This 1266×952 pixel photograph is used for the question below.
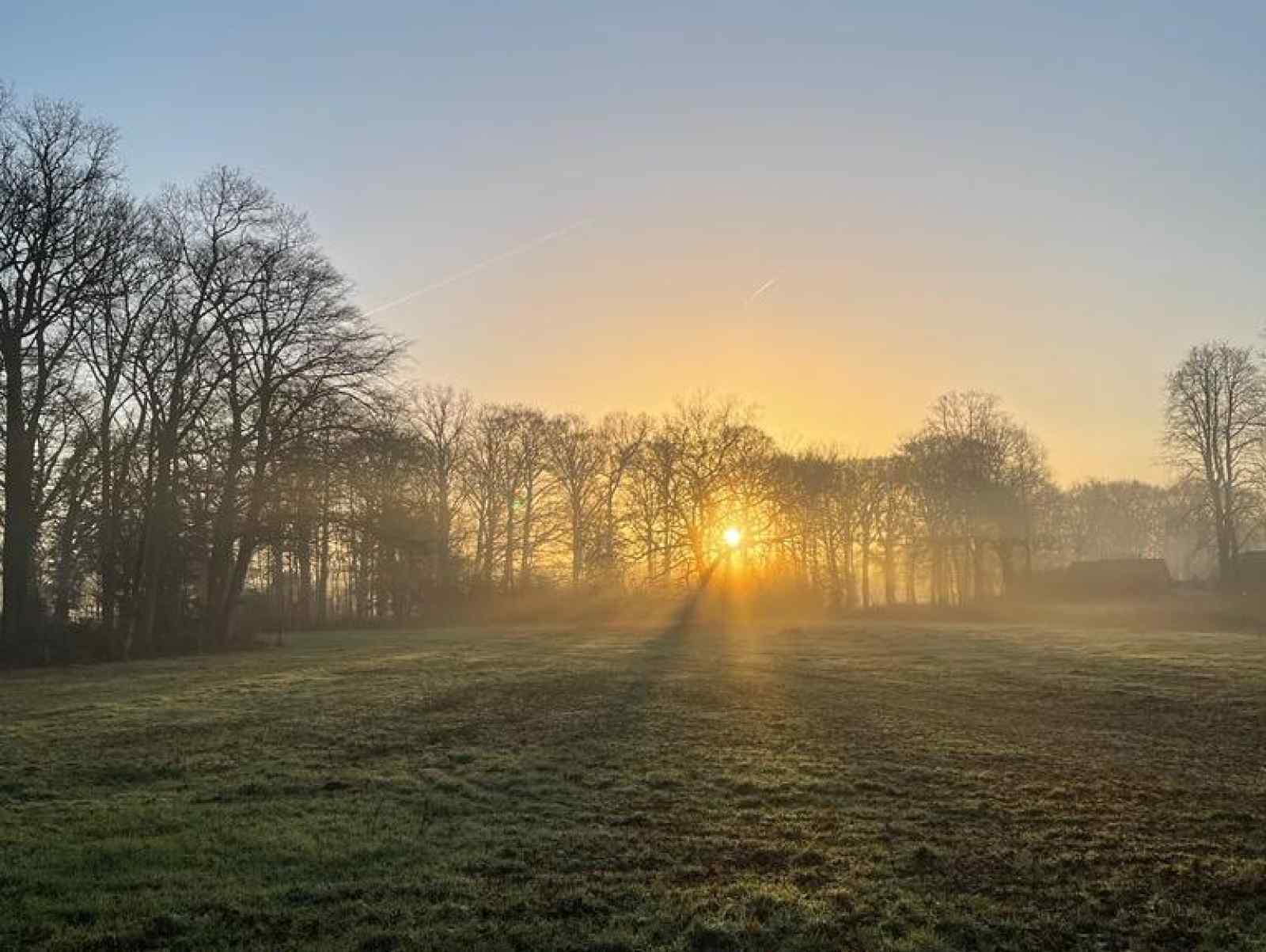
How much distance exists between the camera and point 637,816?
1047cm

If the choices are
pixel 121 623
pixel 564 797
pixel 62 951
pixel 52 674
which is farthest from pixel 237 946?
pixel 121 623

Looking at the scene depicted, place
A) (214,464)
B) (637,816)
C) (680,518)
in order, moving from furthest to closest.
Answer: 1. (680,518)
2. (214,464)
3. (637,816)

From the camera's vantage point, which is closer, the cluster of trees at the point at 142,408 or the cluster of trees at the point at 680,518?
the cluster of trees at the point at 142,408

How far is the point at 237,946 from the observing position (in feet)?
21.7

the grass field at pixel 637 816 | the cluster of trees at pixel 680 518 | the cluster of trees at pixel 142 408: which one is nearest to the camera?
the grass field at pixel 637 816

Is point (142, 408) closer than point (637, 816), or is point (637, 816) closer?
point (637, 816)

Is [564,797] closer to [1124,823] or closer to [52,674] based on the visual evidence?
[1124,823]

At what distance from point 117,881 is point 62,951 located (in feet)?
4.57

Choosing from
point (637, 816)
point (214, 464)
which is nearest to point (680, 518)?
point (214, 464)

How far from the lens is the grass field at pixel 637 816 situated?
7.17 meters

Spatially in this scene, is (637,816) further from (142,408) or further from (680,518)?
(680,518)

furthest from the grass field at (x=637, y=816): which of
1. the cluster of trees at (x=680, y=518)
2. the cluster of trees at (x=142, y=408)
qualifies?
the cluster of trees at (x=680, y=518)

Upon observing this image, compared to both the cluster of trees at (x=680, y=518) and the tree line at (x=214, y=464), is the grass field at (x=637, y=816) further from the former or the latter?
the cluster of trees at (x=680, y=518)

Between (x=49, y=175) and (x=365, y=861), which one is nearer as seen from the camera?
(x=365, y=861)
